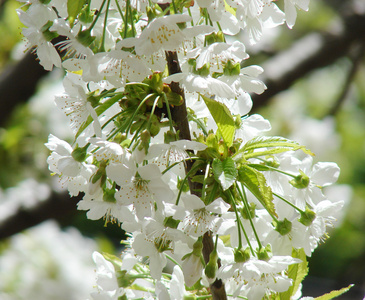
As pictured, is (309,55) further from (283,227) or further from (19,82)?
(283,227)

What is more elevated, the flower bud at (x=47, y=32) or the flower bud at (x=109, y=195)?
the flower bud at (x=47, y=32)

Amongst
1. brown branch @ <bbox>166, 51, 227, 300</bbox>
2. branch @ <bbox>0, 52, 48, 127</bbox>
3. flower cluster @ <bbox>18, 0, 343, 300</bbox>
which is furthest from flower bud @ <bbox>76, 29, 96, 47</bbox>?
branch @ <bbox>0, 52, 48, 127</bbox>

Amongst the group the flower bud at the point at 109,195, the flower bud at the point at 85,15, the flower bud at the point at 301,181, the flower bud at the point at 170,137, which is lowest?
the flower bud at the point at 301,181

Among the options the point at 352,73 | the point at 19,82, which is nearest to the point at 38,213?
the point at 19,82

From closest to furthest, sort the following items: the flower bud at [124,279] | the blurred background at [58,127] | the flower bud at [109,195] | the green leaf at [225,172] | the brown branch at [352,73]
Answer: the green leaf at [225,172] → the flower bud at [109,195] → the flower bud at [124,279] → the blurred background at [58,127] → the brown branch at [352,73]

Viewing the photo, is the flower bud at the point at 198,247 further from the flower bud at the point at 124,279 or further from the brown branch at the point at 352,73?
the brown branch at the point at 352,73

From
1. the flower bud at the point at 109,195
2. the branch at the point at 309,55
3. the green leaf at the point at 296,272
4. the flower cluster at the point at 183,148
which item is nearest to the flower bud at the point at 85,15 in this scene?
the flower cluster at the point at 183,148

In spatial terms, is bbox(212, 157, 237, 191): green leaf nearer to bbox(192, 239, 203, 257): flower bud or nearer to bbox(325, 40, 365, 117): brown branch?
bbox(192, 239, 203, 257): flower bud
